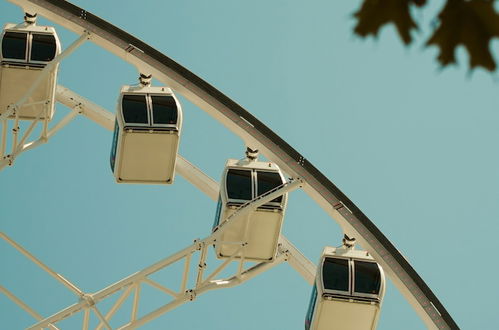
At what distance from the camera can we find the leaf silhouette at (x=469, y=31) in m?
2.17

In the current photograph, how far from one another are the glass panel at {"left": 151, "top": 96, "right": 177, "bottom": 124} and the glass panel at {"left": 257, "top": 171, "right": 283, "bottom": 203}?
1.68 m

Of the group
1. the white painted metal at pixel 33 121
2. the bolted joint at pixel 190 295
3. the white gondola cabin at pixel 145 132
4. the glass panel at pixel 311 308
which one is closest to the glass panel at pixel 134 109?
the white gondola cabin at pixel 145 132

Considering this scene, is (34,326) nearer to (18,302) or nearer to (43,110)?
(18,302)

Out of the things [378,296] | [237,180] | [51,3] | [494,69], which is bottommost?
[378,296]

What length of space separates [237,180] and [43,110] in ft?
11.5

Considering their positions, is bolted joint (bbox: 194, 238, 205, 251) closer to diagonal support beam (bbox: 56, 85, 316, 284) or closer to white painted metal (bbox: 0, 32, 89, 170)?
diagonal support beam (bbox: 56, 85, 316, 284)

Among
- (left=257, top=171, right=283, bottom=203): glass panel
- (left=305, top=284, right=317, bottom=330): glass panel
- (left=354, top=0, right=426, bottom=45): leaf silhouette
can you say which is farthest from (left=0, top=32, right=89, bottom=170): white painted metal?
(left=354, top=0, right=426, bottom=45): leaf silhouette

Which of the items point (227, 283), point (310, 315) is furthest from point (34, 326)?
point (310, 315)

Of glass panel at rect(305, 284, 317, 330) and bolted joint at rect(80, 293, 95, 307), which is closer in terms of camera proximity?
bolted joint at rect(80, 293, 95, 307)

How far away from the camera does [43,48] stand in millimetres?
18938

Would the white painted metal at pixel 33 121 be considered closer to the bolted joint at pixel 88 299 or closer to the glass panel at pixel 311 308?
the bolted joint at pixel 88 299

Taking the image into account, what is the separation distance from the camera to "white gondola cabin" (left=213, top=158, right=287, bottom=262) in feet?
60.2

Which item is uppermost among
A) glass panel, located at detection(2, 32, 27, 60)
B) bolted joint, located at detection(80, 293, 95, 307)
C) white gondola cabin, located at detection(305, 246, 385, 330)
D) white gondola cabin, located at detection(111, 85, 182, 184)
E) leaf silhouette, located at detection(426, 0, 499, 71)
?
leaf silhouette, located at detection(426, 0, 499, 71)

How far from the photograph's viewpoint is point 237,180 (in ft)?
61.0
